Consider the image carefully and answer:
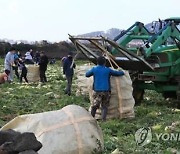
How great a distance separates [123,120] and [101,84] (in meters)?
0.97

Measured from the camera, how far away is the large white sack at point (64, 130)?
641 centimetres

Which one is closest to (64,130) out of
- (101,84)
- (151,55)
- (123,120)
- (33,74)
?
(101,84)

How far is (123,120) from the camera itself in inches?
443

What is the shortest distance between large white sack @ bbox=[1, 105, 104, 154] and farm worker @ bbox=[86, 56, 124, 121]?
406cm

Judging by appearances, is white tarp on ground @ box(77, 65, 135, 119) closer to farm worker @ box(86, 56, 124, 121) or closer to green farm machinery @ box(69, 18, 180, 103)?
farm worker @ box(86, 56, 124, 121)

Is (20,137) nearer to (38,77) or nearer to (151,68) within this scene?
(151,68)

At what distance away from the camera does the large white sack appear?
6.41 metres

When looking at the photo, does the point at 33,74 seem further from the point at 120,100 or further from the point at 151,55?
the point at 120,100

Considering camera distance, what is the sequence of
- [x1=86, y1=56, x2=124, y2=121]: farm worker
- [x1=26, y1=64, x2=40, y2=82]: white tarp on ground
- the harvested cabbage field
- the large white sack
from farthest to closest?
[x1=26, y1=64, x2=40, y2=82]: white tarp on ground, [x1=86, y1=56, x2=124, y2=121]: farm worker, the harvested cabbage field, the large white sack

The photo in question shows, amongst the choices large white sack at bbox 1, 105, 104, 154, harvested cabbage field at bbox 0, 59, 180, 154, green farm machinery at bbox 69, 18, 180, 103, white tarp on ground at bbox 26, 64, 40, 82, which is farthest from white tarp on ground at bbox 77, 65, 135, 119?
white tarp on ground at bbox 26, 64, 40, 82

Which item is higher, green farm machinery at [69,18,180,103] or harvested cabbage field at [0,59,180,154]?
green farm machinery at [69,18,180,103]

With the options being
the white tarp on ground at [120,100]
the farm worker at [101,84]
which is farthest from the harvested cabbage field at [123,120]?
the farm worker at [101,84]

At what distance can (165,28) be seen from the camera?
13578 millimetres

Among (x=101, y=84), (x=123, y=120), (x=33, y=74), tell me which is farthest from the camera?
(x=33, y=74)
